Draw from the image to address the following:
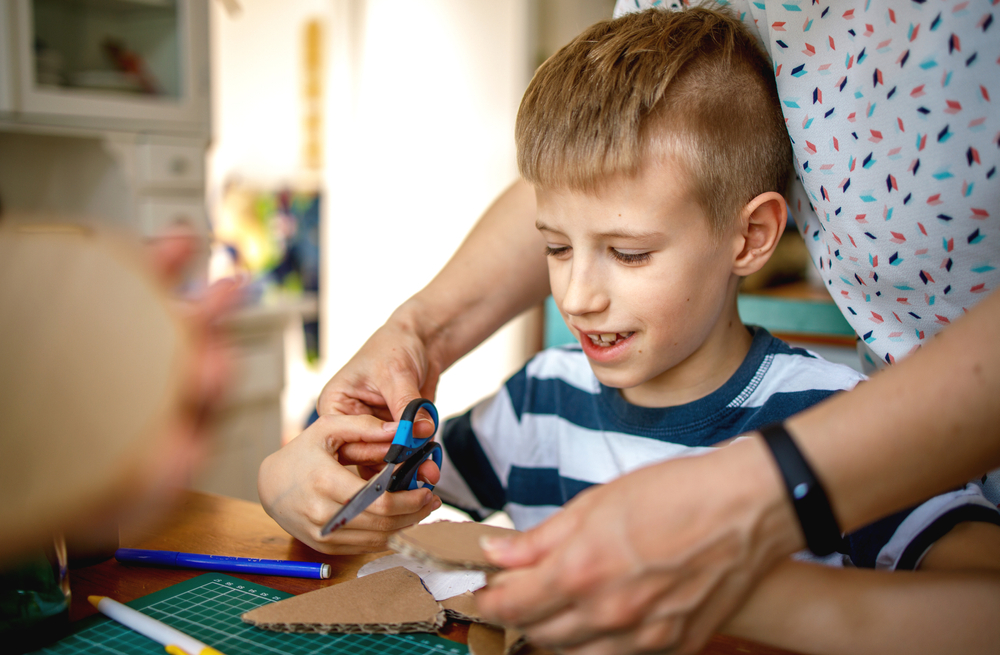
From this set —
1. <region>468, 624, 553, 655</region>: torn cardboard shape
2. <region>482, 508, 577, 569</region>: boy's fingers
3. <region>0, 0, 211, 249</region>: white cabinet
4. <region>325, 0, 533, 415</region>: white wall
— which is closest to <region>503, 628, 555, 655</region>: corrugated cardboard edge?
<region>468, 624, 553, 655</region>: torn cardboard shape

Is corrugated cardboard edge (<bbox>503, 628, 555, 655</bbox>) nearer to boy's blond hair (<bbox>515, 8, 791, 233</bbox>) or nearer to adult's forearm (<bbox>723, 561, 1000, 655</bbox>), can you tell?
adult's forearm (<bbox>723, 561, 1000, 655</bbox>)

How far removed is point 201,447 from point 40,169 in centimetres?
202

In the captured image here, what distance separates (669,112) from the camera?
0.78m

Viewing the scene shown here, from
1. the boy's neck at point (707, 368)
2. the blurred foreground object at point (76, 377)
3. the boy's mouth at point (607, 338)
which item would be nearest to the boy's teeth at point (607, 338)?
the boy's mouth at point (607, 338)

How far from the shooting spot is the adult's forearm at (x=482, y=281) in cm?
96

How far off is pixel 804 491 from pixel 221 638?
42cm

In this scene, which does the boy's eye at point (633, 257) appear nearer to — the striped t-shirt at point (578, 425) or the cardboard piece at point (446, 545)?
the striped t-shirt at point (578, 425)

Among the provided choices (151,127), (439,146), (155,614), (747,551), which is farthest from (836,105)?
(439,146)

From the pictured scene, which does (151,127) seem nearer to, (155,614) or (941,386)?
(155,614)

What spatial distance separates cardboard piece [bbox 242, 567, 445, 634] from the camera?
557mm

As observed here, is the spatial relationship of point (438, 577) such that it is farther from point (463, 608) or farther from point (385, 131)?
point (385, 131)

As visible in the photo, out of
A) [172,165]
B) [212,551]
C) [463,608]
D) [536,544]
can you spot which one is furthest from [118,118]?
[536,544]

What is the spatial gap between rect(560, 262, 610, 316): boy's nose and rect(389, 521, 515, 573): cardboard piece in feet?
0.92

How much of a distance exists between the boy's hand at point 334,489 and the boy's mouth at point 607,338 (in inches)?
9.2
